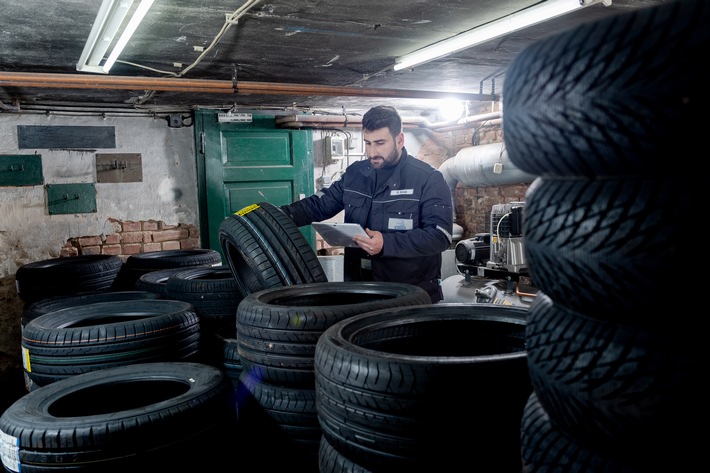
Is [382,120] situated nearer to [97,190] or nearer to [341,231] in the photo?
[341,231]

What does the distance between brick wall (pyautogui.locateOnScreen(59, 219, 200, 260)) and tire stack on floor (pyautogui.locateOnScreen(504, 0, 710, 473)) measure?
515cm

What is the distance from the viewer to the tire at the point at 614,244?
786 millimetres

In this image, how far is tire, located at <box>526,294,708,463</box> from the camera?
2.64 feet

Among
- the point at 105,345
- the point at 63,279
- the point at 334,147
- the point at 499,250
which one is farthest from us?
the point at 334,147

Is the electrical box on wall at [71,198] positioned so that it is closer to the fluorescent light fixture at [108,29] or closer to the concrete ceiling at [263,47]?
the concrete ceiling at [263,47]

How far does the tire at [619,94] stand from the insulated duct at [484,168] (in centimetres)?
436

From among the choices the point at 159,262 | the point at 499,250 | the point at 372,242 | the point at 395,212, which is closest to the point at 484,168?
the point at 499,250

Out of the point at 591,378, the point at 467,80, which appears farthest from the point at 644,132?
the point at 467,80

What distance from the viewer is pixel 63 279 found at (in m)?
4.15

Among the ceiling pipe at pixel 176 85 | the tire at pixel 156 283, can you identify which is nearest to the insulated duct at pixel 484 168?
the ceiling pipe at pixel 176 85

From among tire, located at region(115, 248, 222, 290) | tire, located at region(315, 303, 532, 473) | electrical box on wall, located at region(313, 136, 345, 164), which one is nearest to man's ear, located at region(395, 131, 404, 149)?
tire, located at region(115, 248, 222, 290)

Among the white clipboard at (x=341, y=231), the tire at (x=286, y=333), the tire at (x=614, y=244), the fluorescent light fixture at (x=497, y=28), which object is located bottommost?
the tire at (x=286, y=333)

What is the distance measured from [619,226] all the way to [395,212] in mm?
2388

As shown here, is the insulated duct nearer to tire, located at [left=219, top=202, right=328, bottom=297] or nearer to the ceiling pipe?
the ceiling pipe
